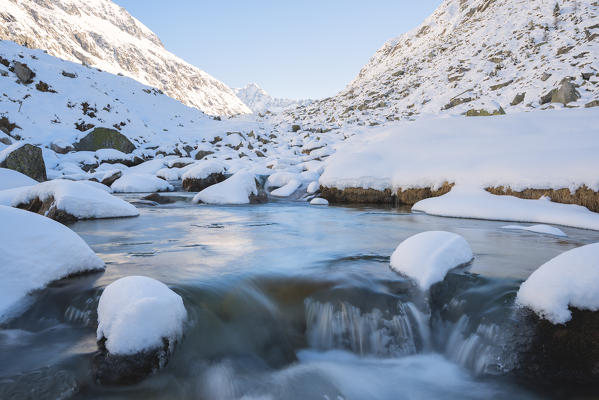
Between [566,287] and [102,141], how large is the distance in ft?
56.9

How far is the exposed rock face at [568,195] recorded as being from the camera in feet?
15.0

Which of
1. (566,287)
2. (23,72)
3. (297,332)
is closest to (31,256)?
(297,332)

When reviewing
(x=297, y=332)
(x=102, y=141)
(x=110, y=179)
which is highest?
(x=102, y=141)

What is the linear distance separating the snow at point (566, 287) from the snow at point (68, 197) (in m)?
5.67

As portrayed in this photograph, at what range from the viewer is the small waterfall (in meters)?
2.08

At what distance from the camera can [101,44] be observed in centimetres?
6869

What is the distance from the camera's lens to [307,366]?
1959mm

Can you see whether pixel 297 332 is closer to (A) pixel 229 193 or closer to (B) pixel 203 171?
(A) pixel 229 193

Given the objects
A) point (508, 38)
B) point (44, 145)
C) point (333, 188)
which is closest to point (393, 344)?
point (333, 188)

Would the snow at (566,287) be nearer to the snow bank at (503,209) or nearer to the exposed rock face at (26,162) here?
the snow bank at (503,209)

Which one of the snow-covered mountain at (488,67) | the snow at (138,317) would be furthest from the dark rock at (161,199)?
the snow-covered mountain at (488,67)

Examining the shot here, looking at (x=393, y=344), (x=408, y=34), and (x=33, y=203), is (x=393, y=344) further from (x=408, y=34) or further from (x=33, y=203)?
(x=408, y=34)

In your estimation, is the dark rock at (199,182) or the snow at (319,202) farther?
Answer: the dark rock at (199,182)

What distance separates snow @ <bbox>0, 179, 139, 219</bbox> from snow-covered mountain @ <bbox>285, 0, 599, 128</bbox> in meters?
12.2
